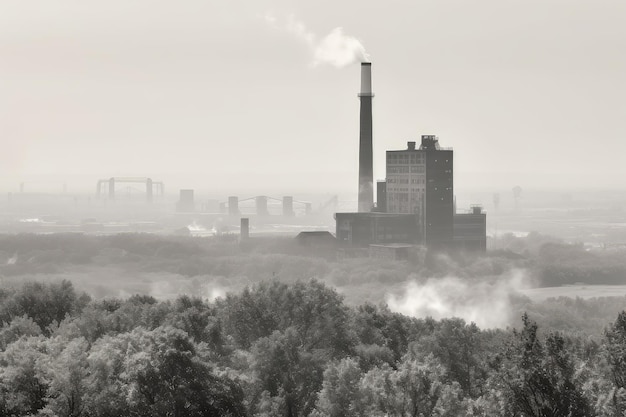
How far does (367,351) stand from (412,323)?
14.3 meters

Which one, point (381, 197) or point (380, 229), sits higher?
point (381, 197)

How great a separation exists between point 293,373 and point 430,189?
4679 inches

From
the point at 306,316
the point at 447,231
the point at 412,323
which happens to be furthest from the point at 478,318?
the point at 306,316

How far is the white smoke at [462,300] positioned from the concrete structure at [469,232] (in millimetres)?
8230

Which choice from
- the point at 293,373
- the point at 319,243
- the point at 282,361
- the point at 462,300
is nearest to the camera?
the point at 293,373

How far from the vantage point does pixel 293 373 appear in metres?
58.7

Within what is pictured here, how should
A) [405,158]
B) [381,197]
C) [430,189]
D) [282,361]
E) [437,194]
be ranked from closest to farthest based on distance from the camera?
[282,361] → [430,189] → [437,194] → [405,158] → [381,197]

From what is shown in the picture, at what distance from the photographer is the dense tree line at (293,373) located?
4669 cm

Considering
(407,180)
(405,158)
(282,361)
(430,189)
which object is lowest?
(282,361)

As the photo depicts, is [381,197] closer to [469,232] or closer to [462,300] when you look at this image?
[469,232]

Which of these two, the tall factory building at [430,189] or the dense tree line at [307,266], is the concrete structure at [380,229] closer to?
the tall factory building at [430,189]

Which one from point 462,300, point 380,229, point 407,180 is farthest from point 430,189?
point 462,300

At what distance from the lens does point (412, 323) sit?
7988cm

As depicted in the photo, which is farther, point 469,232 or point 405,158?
point 469,232
